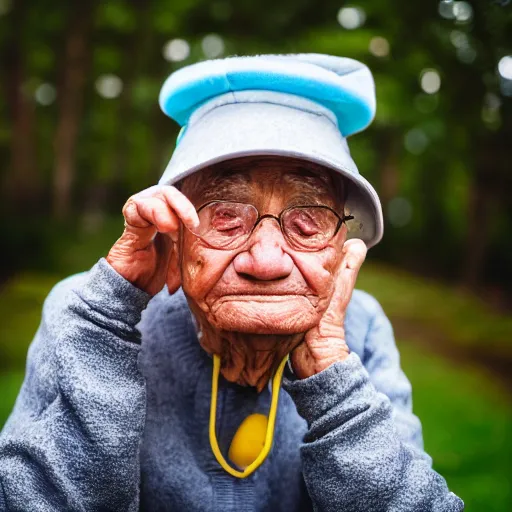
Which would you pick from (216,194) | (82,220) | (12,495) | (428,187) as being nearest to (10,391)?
(12,495)

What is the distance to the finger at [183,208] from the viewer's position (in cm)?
150

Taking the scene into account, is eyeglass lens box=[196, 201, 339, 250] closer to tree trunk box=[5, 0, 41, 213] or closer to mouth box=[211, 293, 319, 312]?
mouth box=[211, 293, 319, 312]

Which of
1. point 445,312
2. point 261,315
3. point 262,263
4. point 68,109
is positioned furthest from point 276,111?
point 68,109

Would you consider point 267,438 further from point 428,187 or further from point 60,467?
point 428,187

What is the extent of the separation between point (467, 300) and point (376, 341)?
899 cm

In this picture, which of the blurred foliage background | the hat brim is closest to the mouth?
the hat brim

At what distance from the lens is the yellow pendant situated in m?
1.79

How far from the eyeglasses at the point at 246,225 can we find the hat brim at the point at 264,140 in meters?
0.13

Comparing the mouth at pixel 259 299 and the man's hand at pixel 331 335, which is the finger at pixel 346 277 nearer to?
the man's hand at pixel 331 335

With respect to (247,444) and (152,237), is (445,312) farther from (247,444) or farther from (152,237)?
(152,237)

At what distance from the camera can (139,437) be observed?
1623mm

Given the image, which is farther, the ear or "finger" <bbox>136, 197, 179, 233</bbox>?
the ear

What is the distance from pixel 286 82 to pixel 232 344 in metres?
0.78

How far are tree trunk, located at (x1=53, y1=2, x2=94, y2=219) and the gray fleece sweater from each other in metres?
11.8
